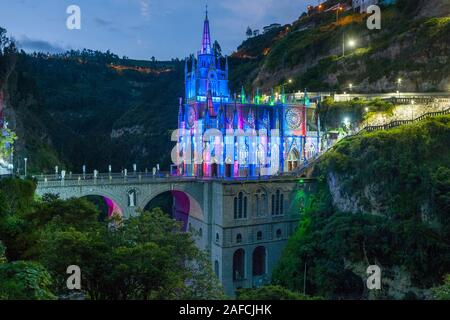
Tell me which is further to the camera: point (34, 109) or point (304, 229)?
point (34, 109)

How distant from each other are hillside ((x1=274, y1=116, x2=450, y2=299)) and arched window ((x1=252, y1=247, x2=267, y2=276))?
515 centimetres

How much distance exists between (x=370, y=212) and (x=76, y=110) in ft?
388

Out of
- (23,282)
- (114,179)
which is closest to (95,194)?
(114,179)

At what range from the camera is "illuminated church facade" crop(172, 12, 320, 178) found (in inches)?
2362

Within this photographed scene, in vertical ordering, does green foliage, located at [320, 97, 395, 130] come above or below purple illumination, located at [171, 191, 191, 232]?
above

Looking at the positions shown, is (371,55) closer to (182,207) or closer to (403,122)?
(403,122)

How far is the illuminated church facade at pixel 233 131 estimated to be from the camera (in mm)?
60000

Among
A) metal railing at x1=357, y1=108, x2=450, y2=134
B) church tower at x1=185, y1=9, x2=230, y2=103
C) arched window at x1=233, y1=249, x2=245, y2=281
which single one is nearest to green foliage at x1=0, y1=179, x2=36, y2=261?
arched window at x1=233, y1=249, x2=245, y2=281

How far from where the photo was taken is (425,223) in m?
40.7

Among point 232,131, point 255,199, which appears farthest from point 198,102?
point 255,199

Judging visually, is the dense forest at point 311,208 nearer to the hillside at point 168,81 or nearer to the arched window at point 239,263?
the hillside at point 168,81

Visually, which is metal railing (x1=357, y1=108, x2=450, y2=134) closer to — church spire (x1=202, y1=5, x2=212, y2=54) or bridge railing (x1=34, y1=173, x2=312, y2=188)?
bridge railing (x1=34, y1=173, x2=312, y2=188)

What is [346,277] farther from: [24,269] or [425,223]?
[24,269]

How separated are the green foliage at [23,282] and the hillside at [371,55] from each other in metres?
69.3
